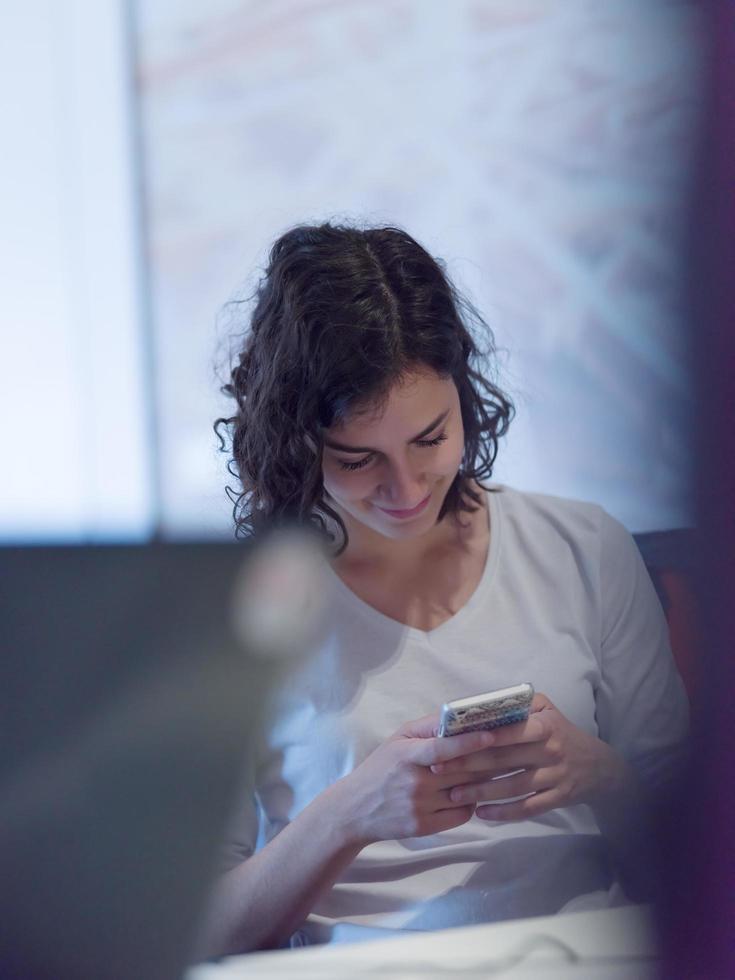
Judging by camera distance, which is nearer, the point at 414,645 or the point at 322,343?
the point at 322,343

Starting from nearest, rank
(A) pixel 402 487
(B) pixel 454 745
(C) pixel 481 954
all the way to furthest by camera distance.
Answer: (C) pixel 481 954
(B) pixel 454 745
(A) pixel 402 487

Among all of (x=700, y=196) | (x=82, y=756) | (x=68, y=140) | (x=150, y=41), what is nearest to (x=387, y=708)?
(x=82, y=756)

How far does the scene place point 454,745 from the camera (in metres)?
0.75

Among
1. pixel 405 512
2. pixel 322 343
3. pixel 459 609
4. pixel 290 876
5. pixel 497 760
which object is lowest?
pixel 290 876

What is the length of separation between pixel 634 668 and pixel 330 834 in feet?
1.13

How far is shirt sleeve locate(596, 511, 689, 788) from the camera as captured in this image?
2.88ft

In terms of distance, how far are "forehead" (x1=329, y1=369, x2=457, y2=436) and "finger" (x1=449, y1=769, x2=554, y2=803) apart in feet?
1.07

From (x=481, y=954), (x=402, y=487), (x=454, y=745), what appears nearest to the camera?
(x=481, y=954)

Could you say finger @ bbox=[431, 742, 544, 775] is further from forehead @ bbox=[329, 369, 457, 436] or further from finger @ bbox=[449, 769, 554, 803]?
forehead @ bbox=[329, 369, 457, 436]

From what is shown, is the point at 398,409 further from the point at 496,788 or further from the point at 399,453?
the point at 496,788

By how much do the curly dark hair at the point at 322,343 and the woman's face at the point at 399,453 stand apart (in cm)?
1

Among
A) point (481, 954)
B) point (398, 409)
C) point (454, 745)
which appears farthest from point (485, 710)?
point (398, 409)

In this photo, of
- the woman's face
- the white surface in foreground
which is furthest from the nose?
the white surface in foreground

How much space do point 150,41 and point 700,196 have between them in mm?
1581
